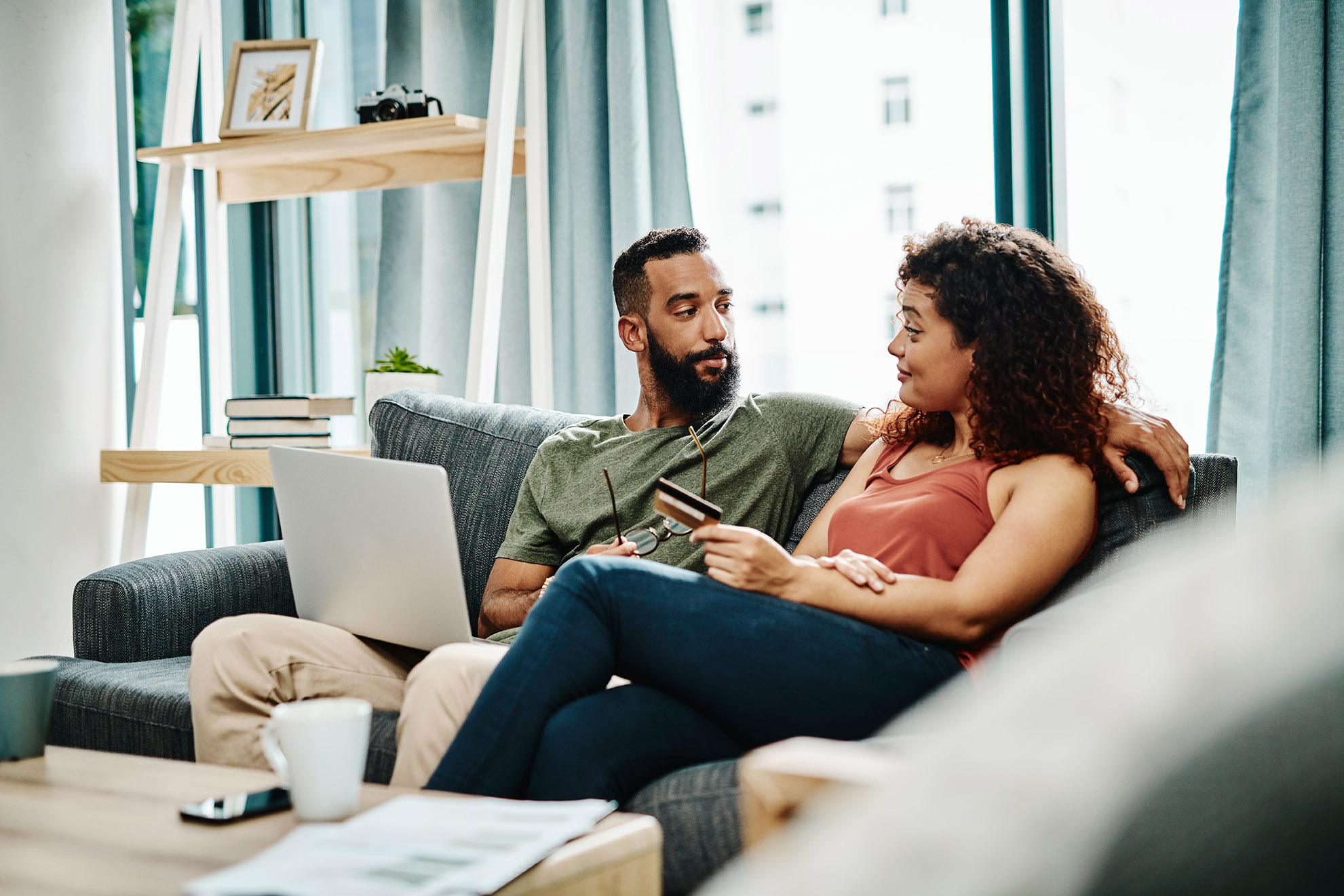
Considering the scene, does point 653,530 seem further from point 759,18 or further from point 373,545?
point 759,18

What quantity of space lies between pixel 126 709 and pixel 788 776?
1.39 meters

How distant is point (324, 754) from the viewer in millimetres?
887

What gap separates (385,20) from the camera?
312 centimetres

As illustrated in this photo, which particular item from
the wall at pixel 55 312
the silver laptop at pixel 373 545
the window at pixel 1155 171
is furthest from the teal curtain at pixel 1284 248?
the wall at pixel 55 312

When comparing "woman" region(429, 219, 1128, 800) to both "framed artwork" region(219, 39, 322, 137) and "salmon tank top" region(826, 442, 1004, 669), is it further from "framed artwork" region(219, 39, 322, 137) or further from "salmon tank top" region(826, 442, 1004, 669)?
"framed artwork" region(219, 39, 322, 137)

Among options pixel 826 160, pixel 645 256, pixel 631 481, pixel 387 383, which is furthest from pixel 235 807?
pixel 826 160

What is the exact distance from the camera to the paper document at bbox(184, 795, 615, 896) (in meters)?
0.69

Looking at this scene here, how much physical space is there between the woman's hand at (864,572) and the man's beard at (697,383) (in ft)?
2.22

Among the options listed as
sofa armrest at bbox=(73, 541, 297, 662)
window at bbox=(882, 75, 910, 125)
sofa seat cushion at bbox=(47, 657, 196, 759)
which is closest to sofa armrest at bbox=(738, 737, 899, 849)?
sofa seat cushion at bbox=(47, 657, 196, 759)

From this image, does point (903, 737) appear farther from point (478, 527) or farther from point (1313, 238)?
point (1313, 238)

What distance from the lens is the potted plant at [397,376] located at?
8.18 ft

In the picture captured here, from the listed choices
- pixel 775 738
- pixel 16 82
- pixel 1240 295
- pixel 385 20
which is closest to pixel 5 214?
pixel 16 82

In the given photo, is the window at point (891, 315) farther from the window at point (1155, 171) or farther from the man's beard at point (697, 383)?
the man's beard at point (697, 383)

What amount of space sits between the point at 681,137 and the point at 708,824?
1.83m
